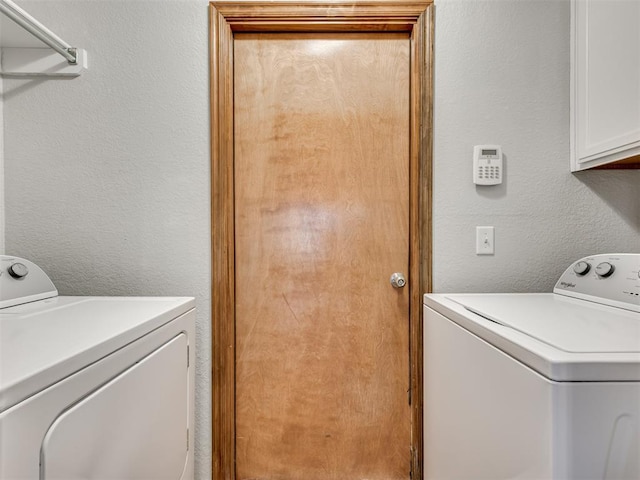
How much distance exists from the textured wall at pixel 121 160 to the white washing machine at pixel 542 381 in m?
0.92

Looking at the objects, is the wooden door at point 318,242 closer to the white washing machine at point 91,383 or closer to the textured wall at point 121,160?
the textured wall at point 121,160

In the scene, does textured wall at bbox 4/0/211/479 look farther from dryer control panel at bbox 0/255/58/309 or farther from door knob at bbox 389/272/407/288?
door knob at bbox 389/272/407/288

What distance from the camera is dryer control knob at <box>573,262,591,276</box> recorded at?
130cm

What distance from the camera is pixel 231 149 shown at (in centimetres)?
150

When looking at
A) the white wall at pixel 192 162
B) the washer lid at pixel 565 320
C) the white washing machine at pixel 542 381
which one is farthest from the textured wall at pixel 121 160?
the washer lid at pixel 565 320

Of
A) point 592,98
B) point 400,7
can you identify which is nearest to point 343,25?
point 400,7

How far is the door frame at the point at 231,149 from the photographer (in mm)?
1452

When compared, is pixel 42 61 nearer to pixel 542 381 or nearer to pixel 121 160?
pixel 121 160

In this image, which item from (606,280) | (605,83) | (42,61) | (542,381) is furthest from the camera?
(42,61)

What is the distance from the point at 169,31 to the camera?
57.6 inches

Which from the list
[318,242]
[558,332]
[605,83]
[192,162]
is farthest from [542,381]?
[192,162]

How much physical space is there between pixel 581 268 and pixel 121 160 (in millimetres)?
1790

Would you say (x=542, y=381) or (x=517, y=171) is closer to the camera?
(x=542, y=381)

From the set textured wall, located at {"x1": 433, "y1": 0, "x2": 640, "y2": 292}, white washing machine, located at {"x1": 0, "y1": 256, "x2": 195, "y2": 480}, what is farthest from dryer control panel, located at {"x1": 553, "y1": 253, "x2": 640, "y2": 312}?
white washing machine, located at {"x1": 0, "y1": 256, "x2": 195, "y2": 480}
